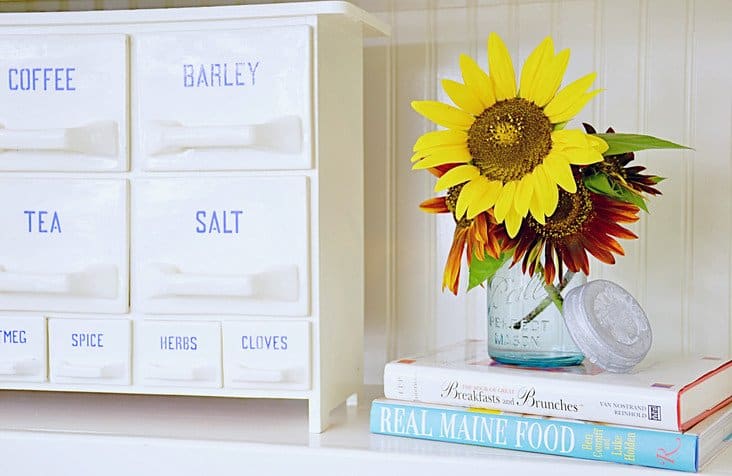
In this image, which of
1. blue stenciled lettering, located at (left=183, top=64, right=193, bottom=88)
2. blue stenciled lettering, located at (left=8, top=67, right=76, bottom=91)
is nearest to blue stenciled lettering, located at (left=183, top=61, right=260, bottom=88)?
blue stenciled lettering, located at (left=183, top=64, right=193, bottom=88)

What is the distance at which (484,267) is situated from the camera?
3.06 feet

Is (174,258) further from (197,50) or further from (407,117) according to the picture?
Answer: (407,117)

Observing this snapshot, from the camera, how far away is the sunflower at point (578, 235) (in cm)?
91

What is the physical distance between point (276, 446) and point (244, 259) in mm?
178

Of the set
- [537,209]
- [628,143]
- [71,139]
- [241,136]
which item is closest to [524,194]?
[537,209]

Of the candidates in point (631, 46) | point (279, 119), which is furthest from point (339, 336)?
point (631, 46)

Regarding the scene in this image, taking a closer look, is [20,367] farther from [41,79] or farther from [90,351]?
[41,79]

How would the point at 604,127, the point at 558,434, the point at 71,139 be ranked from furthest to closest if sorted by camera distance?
the point at 604,127, the point at 71,139, the point at 558,434

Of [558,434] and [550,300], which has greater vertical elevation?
[550,300]

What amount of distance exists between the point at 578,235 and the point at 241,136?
323 millimetres

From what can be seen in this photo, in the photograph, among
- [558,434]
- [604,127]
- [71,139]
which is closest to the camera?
[558,434]

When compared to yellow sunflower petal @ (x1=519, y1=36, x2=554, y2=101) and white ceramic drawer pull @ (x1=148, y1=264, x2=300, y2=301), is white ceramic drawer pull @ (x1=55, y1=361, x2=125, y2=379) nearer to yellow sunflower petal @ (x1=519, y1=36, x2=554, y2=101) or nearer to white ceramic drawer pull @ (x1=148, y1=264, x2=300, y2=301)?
white ceramic drawer pull @ (x1=148, y1=264, x2=300, y2=301)

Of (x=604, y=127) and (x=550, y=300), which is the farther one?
(x=604, y=127)

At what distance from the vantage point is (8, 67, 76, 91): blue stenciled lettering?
974 millimetres
